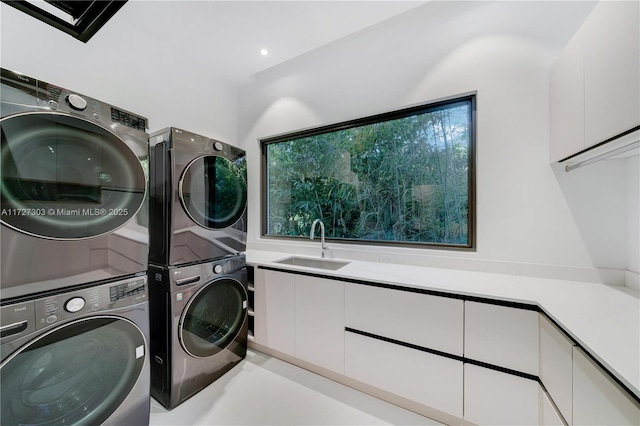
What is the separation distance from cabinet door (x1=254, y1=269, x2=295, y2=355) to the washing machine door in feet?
2.99

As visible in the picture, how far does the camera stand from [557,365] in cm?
103

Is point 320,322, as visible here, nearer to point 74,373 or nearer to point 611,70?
point 74,373

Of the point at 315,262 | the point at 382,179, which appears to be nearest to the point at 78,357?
the point at 315,262

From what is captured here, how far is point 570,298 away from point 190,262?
2.23m

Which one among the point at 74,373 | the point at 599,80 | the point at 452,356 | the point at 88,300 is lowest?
the point at 452,356

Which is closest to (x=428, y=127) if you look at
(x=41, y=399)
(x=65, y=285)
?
(x=65, y=285)

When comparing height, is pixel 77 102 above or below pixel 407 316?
above

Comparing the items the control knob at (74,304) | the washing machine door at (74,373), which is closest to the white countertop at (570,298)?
the washing machine door at (74,373)

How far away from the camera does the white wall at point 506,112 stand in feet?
4.96

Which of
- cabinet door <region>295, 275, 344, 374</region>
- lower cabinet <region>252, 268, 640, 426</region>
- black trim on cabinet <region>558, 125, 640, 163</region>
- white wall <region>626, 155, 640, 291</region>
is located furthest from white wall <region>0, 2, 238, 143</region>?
white wall <region>626, 155, 640, 291</region>

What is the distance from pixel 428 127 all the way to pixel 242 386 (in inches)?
101

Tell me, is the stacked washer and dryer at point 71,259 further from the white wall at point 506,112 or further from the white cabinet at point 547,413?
the white cabinet at point 547,413

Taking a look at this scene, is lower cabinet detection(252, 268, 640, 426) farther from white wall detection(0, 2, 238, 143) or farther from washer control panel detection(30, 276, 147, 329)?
white wall detection(0, 2, 238, 143)

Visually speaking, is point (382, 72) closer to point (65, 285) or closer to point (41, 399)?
point (65, 285)
